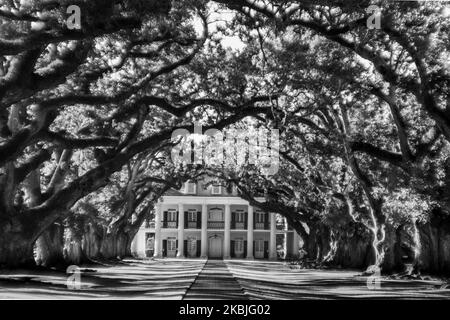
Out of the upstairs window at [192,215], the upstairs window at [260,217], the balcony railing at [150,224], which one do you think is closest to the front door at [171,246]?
the upstairs window at [192,215]

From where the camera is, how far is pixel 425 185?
21891 millimetres

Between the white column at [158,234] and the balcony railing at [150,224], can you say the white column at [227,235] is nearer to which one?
the white column at [158,234]

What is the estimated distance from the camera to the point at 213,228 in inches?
3142

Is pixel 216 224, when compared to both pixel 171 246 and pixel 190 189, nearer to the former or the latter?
pixel 190 189

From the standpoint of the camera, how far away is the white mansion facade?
258 ft

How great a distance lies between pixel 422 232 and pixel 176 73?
40.9 ft

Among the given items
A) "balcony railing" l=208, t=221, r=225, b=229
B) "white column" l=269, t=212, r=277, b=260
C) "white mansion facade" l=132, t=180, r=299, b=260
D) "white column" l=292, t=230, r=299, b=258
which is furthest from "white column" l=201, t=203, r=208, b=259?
"white column" l=292, t=230, r=299, b=258

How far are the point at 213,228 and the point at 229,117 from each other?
2150 inches

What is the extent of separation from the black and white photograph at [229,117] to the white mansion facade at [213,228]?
3930 centimetres

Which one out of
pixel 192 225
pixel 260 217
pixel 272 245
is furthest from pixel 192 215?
pixel 272 245

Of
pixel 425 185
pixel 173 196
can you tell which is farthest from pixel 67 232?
pixel 173 196

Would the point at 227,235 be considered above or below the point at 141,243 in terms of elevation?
above

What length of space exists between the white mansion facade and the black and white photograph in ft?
129

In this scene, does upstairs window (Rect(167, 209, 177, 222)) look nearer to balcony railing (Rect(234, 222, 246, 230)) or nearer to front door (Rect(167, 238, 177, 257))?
front door (Rect(167, 238, 177, 257))
